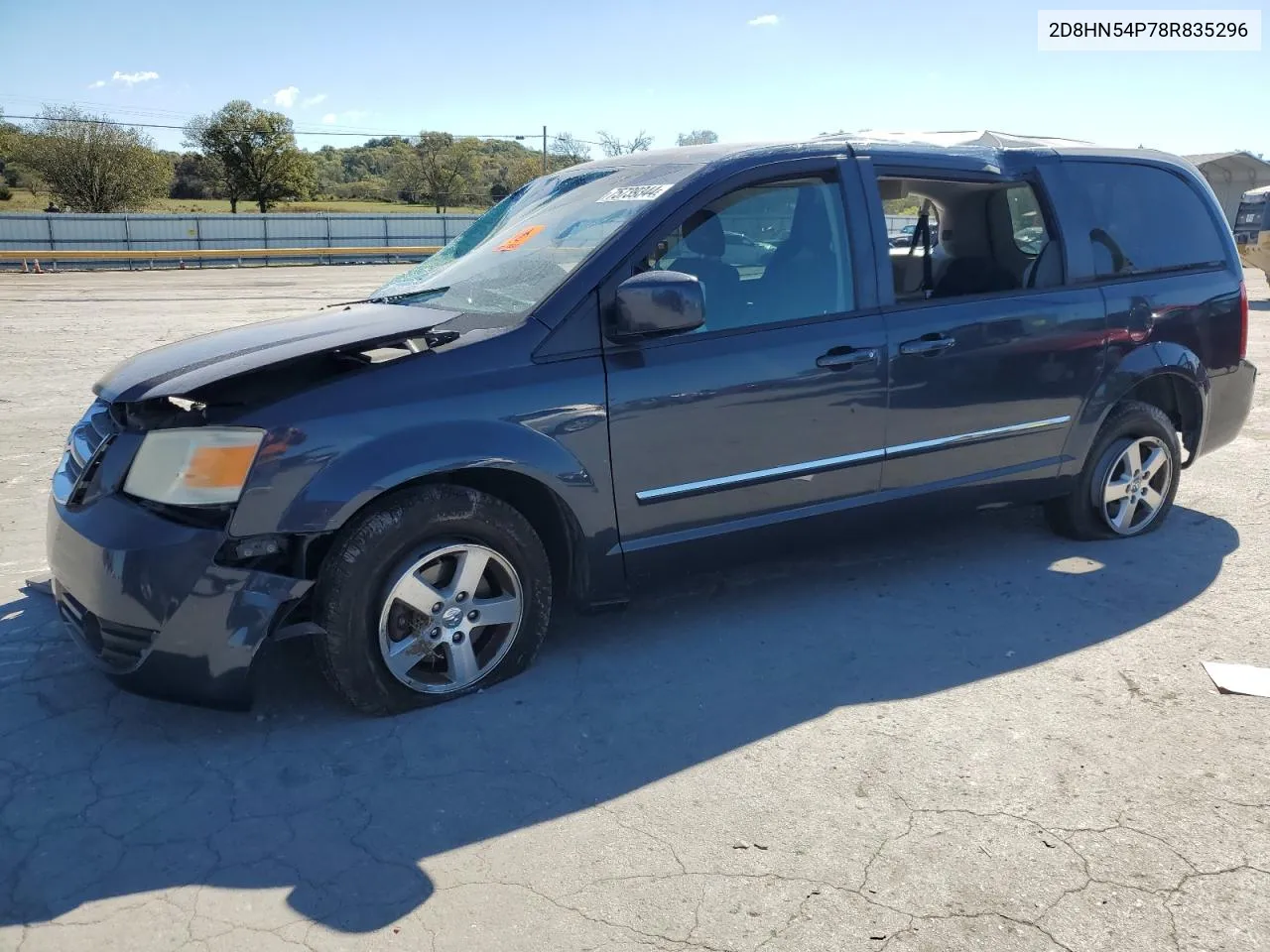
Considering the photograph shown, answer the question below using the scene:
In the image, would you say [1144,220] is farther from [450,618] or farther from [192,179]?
[192,179]

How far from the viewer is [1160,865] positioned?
270 cm

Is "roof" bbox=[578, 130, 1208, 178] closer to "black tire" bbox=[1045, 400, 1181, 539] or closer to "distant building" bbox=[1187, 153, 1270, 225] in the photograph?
"black tire" bbox=[1045, 400, 1181, 539]

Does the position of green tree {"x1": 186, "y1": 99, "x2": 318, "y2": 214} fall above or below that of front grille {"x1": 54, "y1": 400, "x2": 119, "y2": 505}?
above

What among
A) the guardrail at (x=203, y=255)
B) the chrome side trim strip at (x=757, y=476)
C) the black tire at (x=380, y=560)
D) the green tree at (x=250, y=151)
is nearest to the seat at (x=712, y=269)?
the chrome side trim strip at (x=757, y=476)

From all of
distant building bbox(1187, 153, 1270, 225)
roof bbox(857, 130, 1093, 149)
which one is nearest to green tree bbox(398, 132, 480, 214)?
distant building bbox(1187, 153, 1270, 225)

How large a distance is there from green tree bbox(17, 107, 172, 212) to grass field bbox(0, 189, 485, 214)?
121cm

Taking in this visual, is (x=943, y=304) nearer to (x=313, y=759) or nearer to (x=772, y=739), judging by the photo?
(x=772, y=739)

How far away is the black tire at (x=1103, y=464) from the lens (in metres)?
5.00

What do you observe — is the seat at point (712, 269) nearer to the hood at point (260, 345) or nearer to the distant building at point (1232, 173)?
the hood at point (260, 345)

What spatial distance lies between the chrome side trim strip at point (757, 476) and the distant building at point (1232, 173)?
38806mm

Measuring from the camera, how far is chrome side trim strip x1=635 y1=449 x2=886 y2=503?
3777mm

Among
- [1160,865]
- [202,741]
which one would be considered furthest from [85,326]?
[1160,865]

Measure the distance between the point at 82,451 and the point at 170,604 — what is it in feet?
2.74

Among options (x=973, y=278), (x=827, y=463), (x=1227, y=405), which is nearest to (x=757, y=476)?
(x=827, y=463)
